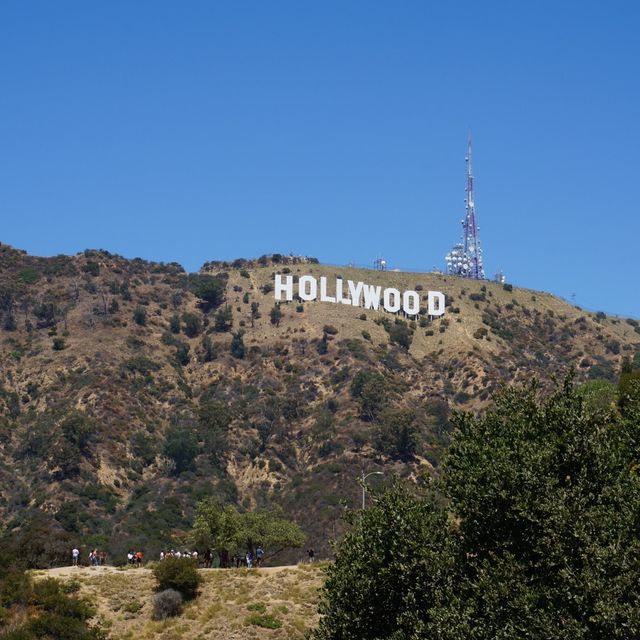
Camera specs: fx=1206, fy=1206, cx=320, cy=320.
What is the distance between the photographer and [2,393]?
5595 inches

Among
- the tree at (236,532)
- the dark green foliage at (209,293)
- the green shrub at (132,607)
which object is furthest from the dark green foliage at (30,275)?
the green shrub at (132,607)

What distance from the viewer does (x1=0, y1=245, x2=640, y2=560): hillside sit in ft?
406

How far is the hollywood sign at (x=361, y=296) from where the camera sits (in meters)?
170

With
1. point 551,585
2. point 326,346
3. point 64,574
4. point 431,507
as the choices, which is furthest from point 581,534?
point 326,346

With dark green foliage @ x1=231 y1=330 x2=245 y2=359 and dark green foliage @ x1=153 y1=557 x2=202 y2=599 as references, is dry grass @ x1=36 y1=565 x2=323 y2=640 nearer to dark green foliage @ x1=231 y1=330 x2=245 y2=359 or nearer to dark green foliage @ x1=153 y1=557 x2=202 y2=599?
dark green foliage @ x1=153 y1=557 x2=202 y2=599

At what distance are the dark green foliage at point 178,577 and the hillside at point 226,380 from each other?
33176mm

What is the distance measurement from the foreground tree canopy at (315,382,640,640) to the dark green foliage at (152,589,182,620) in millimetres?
24833

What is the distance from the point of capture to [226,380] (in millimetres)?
154125

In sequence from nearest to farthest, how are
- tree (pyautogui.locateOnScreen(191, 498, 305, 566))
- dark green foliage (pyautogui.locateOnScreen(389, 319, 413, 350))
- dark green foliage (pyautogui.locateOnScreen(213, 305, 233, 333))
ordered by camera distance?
tree (pyautogui.locateOnScreen(191, 498, 305, 566)), dark green foliage (pyautogui.locateOnScreen(389, 319, 413, 350)), dark green foliage (pyautogui.locateOnScreen(213, 305, 233, 333))

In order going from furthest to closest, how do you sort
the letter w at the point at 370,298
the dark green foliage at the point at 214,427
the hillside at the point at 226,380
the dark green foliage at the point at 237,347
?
the letter w at the point at 370,298, the dark green foliage at the point at 237,347, the dark green foliage at the point at 214,427, the hillside at the point at 226,380

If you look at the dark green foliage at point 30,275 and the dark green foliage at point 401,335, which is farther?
the dark green foliage at point 30,275

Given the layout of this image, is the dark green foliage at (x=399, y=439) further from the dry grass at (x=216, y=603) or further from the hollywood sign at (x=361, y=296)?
the dry grass at (x=216, y=603)

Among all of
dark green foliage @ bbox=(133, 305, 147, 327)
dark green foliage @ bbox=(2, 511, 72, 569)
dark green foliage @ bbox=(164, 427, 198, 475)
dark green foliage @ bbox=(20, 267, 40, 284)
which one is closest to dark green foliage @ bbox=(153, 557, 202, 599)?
dark green foliage @ bbox=(2, 511, 72, 569)

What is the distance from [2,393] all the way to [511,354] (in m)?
66.1
